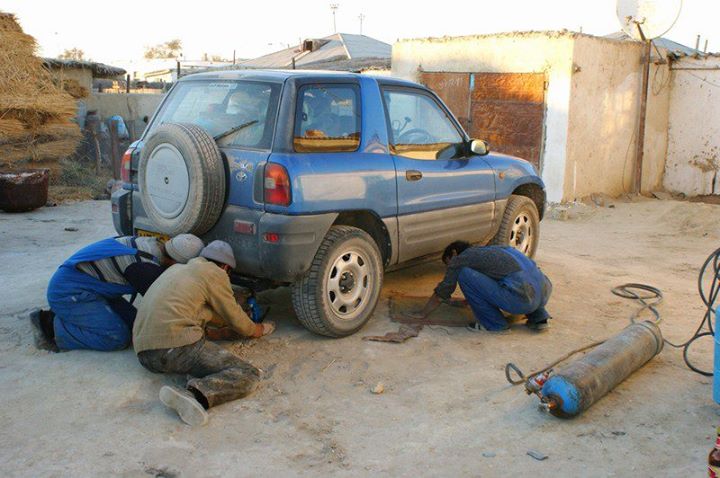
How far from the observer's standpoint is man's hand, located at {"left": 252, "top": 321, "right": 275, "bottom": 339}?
211 inches

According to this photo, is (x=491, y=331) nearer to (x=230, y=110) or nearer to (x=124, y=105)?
(x=230, y=110)

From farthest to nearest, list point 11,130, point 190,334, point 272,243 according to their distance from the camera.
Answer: point 11,130 < point 272,243 < point 190,334

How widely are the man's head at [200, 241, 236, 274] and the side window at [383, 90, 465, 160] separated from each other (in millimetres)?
1661

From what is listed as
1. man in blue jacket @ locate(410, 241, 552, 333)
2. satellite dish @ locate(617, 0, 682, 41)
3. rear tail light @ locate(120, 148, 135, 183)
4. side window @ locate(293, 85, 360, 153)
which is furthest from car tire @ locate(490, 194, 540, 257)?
satellite dish @ locate(617, 0, 682, 41)

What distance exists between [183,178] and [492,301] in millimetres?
2521

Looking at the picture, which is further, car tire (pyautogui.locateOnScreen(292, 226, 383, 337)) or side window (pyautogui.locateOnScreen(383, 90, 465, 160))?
side window (pyautogui.locateOnScreen(383, 90, 465, 160))

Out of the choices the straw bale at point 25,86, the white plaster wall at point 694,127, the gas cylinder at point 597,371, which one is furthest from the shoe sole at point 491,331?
the straw bale at point 25,86

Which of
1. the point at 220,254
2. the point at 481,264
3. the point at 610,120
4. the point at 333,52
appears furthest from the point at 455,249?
the point at 333,52

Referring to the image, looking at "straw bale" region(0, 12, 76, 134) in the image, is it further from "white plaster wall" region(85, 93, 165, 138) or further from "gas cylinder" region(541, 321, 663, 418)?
"gas cylinder" region(541, 321, 663, 418)

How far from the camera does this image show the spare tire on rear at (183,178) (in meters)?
5.17

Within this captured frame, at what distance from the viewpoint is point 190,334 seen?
464 cm

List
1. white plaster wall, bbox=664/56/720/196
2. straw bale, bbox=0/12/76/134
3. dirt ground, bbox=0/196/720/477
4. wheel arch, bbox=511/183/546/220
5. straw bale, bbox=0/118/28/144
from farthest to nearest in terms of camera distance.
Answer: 1. white plaster wall, bbox=664/56/720/196
2. straw bale, bbox=0/12/76/134
3. straw bale, bbox=0/118/28/144
4. wheel arch, bbox=511/183/546/220
5. dirt ground, bbox=0/196/720/477

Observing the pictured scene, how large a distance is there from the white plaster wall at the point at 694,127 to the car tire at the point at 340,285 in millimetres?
10799

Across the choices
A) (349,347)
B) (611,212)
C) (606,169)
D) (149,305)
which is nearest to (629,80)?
(606,169)
